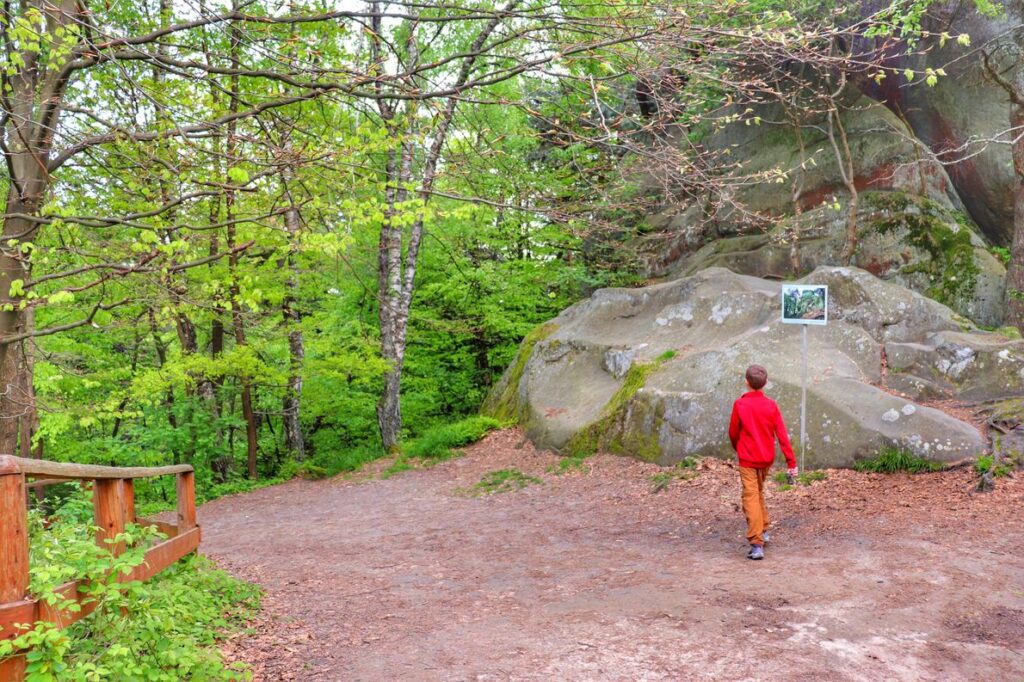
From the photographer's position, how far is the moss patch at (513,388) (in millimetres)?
15212

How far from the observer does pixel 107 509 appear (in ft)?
13.7

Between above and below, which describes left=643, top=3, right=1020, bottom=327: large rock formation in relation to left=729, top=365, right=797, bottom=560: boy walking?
above

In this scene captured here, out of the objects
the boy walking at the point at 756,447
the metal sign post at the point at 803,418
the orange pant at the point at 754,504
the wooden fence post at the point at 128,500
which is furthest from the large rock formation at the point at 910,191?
the wooden fence post at the point at 128,500

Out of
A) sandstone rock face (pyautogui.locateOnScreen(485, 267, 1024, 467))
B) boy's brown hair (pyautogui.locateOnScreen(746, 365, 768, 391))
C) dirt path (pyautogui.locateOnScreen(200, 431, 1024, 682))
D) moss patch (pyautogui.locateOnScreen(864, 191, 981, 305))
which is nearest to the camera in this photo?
dirt path (pyautogui.locateOnScreen(200, 431, 1024, 682))

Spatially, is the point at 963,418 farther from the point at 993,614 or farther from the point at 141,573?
the point at 141,573

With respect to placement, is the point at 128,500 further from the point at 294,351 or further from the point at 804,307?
the point at 294,351

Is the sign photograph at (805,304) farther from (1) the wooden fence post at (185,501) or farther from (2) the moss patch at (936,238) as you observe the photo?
(1) the wooden fence post at (185,501)

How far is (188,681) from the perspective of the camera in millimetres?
3926

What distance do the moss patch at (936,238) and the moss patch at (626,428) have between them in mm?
6851

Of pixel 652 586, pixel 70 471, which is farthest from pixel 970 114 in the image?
pixel 70 471

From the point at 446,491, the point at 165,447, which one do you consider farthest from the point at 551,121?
the point at 165,447

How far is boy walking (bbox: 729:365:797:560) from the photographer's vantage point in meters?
6.59

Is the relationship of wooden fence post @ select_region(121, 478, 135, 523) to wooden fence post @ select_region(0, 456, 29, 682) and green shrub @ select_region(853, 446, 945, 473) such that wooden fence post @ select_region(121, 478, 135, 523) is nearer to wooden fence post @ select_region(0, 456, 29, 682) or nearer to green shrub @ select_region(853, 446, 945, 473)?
wooden fence post @ select_region(0, 456, 29, 682)

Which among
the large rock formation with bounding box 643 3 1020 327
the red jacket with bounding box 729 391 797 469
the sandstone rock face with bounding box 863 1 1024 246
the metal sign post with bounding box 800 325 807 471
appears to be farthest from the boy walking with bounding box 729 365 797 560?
the sandstone rock face with bounding box 863 1 1024 246
